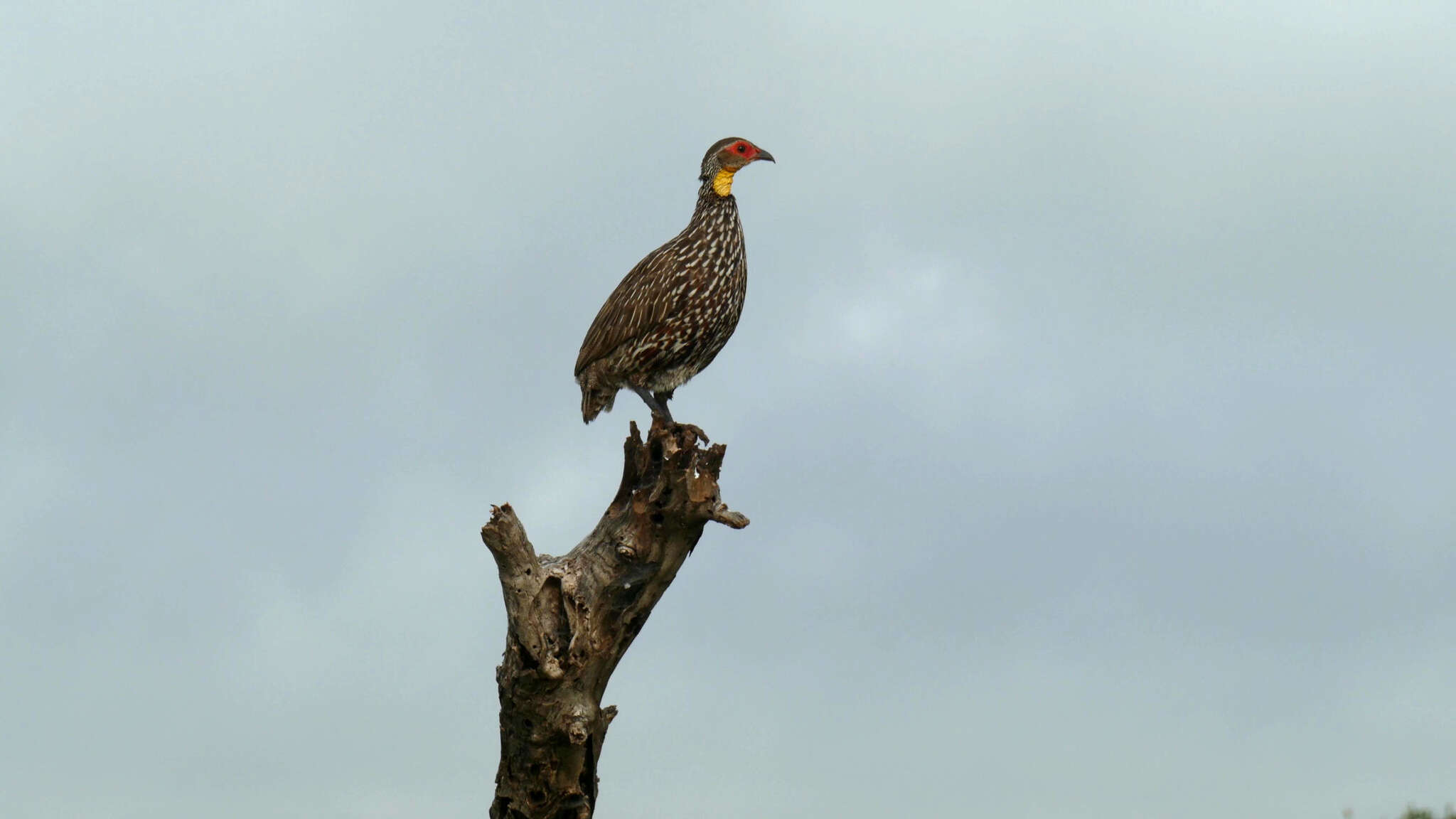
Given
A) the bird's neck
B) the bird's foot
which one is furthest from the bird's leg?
the bird's neck

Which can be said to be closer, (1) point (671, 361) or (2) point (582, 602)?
(2) point (582, 602)

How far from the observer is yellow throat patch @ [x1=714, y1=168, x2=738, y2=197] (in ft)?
36.1

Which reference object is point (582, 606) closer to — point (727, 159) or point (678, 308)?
point (678, 308)

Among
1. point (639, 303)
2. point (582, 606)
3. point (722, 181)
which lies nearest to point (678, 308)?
point (639, 303)

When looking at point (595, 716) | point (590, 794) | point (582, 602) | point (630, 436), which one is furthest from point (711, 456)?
point (590, 794)

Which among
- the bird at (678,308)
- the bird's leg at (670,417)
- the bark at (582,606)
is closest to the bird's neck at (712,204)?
the bird at (678,308)

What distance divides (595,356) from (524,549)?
6.86ft

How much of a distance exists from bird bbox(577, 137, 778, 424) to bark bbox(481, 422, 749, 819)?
988 mm

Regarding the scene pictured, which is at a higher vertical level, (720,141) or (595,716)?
(720,141)

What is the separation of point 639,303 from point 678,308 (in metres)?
0.34

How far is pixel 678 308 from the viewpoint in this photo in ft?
33.8

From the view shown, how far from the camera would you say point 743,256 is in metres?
10.8

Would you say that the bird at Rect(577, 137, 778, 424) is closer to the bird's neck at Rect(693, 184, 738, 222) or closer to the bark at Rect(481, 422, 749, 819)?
the bird's neck at Rect(693, 184, 738, 222)

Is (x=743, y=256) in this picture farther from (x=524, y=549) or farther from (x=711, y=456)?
(x=524, y=549)
